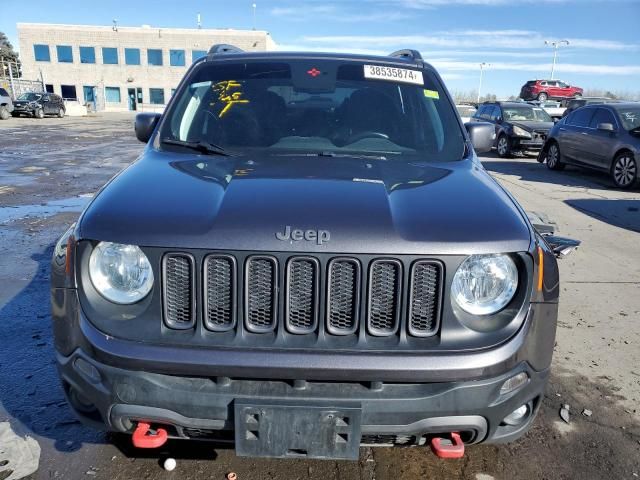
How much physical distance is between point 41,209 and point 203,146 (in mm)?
6174

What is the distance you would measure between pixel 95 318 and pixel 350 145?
69.0 inches

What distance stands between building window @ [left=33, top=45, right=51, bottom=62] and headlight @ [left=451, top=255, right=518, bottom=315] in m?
68.6

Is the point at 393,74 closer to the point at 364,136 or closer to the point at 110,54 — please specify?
the point at 364,136

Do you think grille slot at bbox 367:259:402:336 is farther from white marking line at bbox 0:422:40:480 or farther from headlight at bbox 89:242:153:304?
white marking line at bbox 0:422:40:480

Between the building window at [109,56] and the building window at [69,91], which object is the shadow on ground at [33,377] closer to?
the building window at [109,56]

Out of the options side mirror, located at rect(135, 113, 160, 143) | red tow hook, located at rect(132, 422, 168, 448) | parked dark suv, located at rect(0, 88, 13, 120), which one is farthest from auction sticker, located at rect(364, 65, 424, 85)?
parked dark suv, located at rect(0, 88, 13, 120)

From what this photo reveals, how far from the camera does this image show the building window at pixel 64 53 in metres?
59.4

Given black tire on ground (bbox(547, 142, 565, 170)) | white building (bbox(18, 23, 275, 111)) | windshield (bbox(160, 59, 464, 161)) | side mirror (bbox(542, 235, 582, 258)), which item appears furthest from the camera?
white building (bbox(18, 23, 275, 111))

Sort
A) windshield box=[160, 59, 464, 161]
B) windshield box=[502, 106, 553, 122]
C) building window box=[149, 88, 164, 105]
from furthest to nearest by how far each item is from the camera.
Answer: building window box=[149, 88, 164, 105]
windshield box=[502, 106, 553, 122]
windshield box=[160, 59, 464, 161]

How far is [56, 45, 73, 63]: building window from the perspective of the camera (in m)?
59.4

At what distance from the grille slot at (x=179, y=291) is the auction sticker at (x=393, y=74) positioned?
2.04m

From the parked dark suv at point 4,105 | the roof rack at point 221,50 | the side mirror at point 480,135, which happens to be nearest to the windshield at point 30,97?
the parked dark suv at point 4,105

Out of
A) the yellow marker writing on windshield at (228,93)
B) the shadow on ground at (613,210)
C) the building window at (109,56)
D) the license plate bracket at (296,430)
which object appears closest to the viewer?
the license plate bracket at (296,430)

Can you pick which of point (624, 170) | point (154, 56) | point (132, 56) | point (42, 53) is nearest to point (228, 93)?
point (624, 170)
